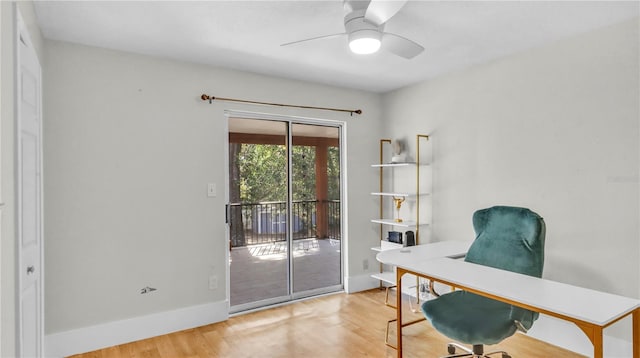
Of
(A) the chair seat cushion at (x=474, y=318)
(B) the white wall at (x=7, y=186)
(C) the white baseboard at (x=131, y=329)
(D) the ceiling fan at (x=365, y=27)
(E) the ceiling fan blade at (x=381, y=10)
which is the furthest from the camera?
(C) the white baseboard at (x=131, y=329)

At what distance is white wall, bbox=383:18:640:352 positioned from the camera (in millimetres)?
2480

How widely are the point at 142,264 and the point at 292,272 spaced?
1582 millimetres

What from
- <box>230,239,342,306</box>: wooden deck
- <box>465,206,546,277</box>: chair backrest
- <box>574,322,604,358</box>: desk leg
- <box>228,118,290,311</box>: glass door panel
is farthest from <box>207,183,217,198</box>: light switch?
<box>574,322,604,358</box>: desk leg

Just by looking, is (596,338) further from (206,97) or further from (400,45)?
(206,97)

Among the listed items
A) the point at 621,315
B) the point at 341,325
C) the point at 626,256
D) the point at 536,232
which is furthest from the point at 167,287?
the point at 626,256

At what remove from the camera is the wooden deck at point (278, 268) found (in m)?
3.80

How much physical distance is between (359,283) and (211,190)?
213cm

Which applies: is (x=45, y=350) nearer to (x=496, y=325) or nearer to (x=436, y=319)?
(x=436, y=319)

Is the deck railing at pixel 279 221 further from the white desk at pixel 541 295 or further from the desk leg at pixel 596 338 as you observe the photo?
the desk leg at pixel 596 338

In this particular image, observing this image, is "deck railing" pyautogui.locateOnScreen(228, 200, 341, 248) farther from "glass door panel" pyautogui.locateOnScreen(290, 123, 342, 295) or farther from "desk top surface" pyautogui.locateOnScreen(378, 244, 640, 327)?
"desk top surface" pyautogui.locateOnScreen(378, 244, 640, 327)

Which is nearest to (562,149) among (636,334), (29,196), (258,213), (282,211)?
(636,334)

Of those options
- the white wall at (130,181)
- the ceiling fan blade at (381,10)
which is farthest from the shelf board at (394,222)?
the ceiling fan blade at (381,10)

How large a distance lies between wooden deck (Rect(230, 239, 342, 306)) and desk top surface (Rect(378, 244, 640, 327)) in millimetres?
1725

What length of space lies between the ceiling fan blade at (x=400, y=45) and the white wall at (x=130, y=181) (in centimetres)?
173
